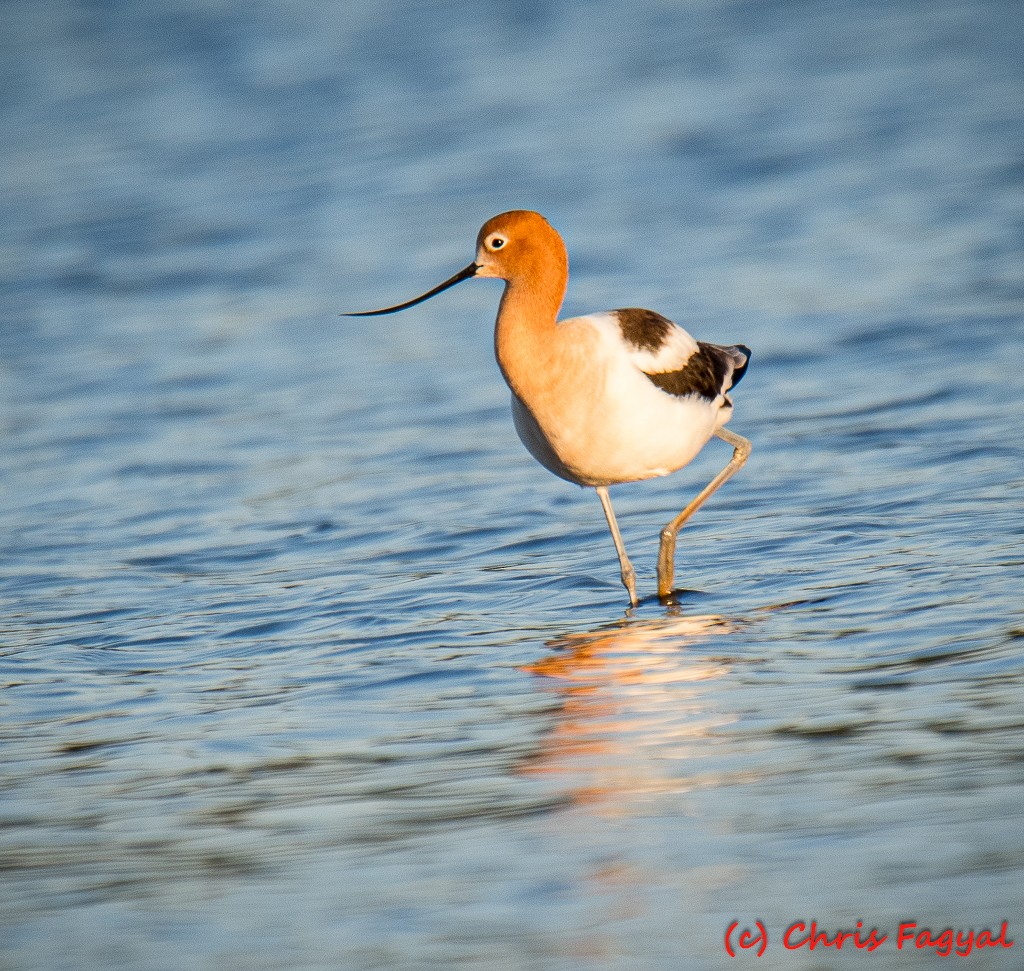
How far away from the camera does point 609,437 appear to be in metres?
6.20

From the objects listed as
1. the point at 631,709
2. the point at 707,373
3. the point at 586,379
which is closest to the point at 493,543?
the point at 707,373

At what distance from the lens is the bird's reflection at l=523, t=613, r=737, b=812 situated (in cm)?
→ 423

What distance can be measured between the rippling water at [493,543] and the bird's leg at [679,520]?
160 mm

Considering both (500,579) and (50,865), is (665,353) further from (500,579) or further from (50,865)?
(50,865)

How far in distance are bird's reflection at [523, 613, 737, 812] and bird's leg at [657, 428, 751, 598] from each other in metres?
0.42

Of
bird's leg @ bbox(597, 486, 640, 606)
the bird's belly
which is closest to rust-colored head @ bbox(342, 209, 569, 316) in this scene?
the bird's belly

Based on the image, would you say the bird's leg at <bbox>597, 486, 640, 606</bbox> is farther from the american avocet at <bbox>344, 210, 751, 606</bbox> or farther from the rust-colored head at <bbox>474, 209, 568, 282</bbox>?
the rust-colored head at <bbox>474, 209, 568, 282</bbox>

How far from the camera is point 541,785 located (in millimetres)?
4258

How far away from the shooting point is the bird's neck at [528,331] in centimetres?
617

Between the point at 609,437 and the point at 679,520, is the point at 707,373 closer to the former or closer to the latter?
the point at 679,520

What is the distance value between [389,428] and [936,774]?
543 centimetres

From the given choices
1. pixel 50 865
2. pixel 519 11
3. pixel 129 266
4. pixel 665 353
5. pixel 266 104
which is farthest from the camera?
pixel 519 11

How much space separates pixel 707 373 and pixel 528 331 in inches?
38.4

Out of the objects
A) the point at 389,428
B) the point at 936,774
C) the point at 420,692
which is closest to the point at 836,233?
the point at 389,428
